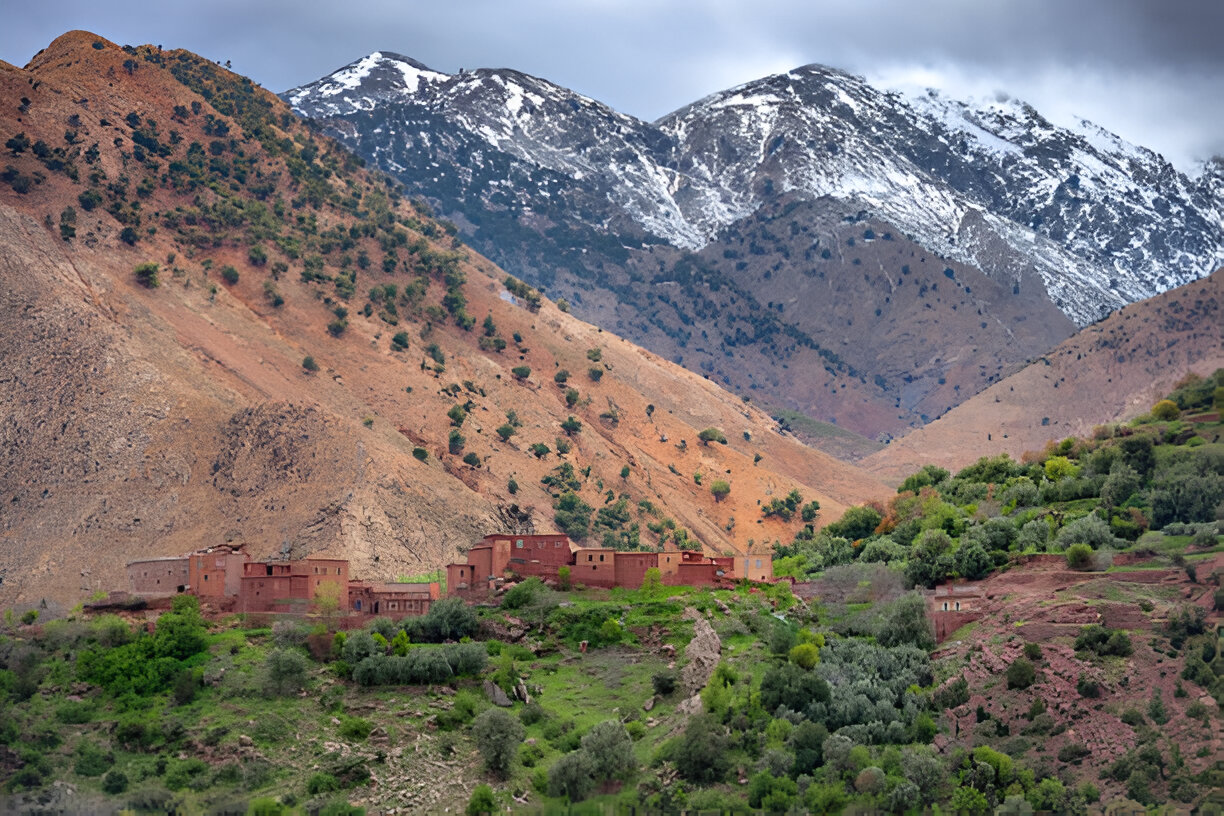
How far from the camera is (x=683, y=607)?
62.6 meters

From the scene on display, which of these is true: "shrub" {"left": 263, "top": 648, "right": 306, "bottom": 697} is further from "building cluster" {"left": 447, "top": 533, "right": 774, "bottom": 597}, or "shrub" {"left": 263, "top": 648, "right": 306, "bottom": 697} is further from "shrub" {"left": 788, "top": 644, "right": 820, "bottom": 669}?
"shrub" {"left": 788, "top": 644, "right": 820, "bottom": 669}

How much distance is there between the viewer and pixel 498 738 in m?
52.9

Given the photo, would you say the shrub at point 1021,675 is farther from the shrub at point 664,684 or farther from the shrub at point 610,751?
the shrub at point 610,751

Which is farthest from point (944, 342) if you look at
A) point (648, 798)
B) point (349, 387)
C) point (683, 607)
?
point (648, 798)

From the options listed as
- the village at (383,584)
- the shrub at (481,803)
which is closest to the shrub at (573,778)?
the shrub at (481,803)

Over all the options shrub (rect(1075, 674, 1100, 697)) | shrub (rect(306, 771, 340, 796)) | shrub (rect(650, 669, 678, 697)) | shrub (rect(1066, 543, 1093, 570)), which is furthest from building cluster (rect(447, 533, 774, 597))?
shrub (rect(1075, 674, 1100, 697))

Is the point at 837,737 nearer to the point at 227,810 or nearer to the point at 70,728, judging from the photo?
the point at 227,810

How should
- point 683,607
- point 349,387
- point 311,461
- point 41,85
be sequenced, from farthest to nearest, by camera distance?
point 41,85, point 349,387, point 311,461, point 683,607

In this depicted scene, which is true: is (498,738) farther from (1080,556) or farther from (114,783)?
(1080,556)

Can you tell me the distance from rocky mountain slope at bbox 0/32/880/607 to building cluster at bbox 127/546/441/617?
42.6 feet

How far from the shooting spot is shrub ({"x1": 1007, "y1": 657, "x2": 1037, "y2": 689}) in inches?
2087

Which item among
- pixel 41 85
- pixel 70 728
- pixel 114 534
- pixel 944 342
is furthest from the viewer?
pixel 944 342

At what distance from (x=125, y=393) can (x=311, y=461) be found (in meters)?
12.1

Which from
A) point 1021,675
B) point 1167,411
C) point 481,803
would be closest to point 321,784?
point 481,803
